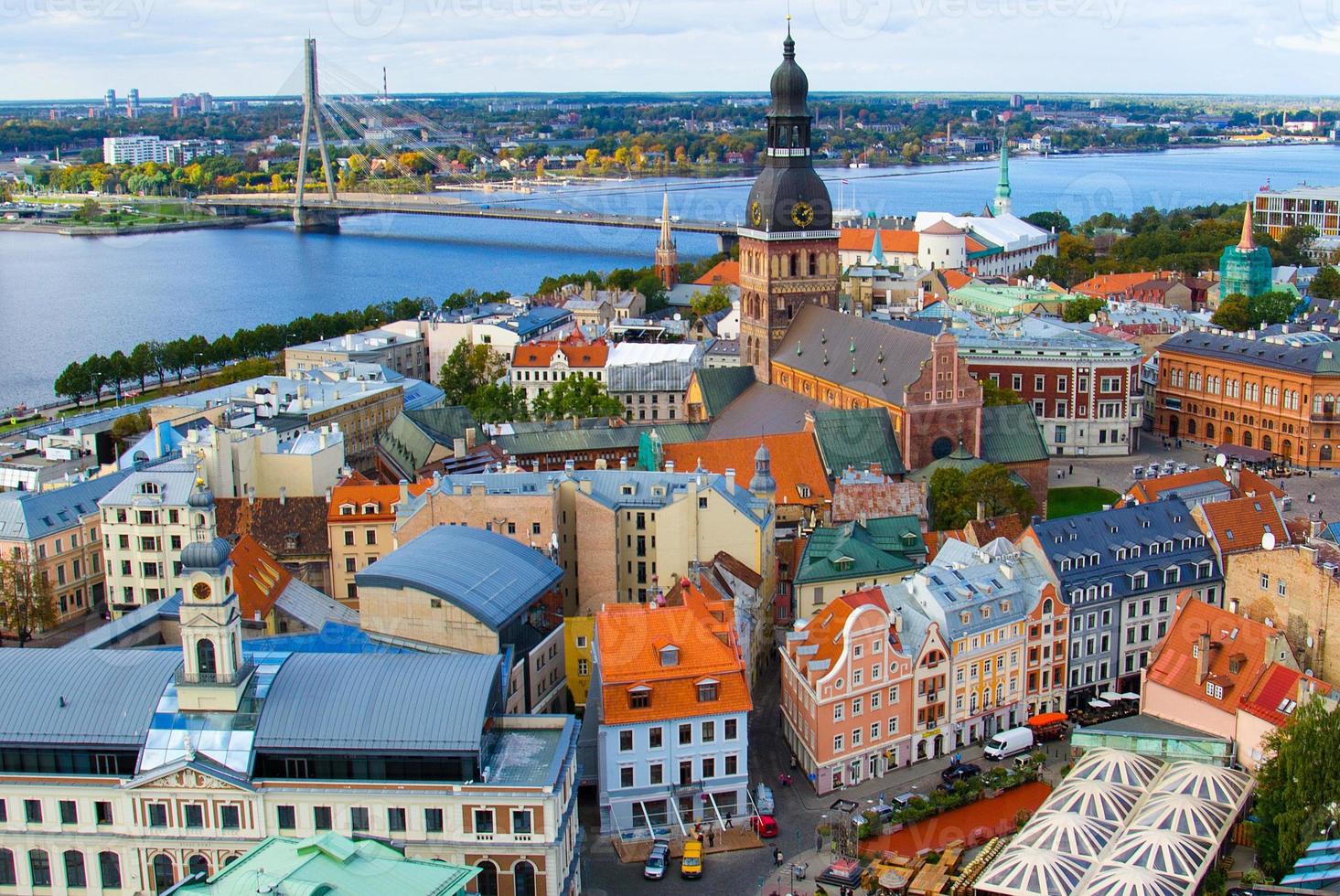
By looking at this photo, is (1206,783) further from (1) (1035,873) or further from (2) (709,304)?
(2) (709,304)

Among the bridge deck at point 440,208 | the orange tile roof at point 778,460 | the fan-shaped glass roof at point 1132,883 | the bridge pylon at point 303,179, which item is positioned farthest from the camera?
the bridge pylon at point 303,179

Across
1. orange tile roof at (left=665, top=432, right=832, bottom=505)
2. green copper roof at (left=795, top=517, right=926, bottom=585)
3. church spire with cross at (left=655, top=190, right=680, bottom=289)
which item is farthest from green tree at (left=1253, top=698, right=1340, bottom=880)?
church spire with cross at (left=655, top=190, right=680, bottom=289)

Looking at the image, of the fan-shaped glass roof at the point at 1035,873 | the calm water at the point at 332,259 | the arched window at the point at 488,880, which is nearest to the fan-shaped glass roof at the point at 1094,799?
the fan-shaped glass roof at the point at 1035,873

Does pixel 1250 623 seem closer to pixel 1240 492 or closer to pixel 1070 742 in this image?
pixel 1070 742

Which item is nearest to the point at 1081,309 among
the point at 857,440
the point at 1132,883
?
the point at 857,440

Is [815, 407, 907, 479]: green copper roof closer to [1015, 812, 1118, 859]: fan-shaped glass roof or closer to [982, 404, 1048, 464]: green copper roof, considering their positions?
[982, 404, 1048, 464]: green copper roof

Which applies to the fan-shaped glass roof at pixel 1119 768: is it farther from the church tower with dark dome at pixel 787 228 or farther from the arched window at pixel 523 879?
the church tower with dark dome at pixel 787 228
